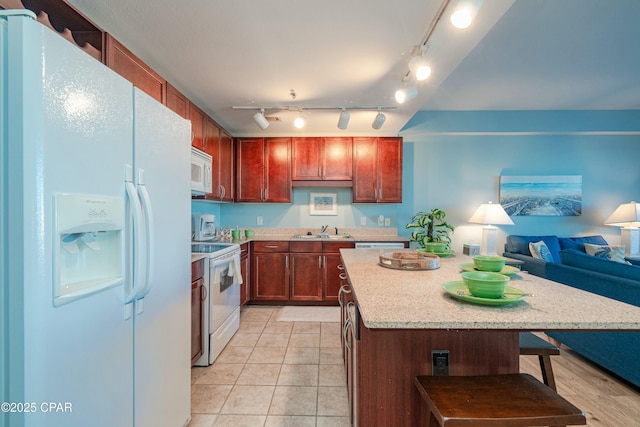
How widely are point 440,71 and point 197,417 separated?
2893mm

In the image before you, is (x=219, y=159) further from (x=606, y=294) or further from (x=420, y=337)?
(x=606, y=294)

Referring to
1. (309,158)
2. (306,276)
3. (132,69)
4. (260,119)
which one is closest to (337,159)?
(309,158)

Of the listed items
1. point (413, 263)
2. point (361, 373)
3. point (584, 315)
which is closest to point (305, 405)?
point (361, 373)

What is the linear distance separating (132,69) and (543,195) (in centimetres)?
509

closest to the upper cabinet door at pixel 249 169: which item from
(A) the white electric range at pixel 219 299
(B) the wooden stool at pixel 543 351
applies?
(A) the white electric range at pixel 219 299

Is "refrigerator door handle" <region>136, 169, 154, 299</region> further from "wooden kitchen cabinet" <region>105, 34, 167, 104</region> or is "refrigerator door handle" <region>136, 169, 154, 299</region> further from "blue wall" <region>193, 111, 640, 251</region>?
"blue wall" <region>193, 111, 640, 251</region>

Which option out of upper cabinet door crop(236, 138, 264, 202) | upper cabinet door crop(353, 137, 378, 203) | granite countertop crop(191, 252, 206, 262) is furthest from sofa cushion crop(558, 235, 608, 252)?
granite countertop crop(191, 252, 206, 262)

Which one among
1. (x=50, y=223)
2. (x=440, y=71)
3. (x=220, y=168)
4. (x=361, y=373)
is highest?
(x=440, y=71)

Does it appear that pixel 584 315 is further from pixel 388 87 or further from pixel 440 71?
pixel 388 87

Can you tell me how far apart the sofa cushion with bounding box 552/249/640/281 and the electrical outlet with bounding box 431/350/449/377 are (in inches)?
71.7

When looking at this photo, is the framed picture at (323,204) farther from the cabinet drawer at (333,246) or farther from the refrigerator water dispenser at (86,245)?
the refrigerator water dispenser at (86,245)

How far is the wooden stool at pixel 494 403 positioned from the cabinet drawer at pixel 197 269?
5.48ft

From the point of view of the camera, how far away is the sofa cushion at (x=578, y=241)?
3769 millimetres

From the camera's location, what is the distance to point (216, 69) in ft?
7.14
